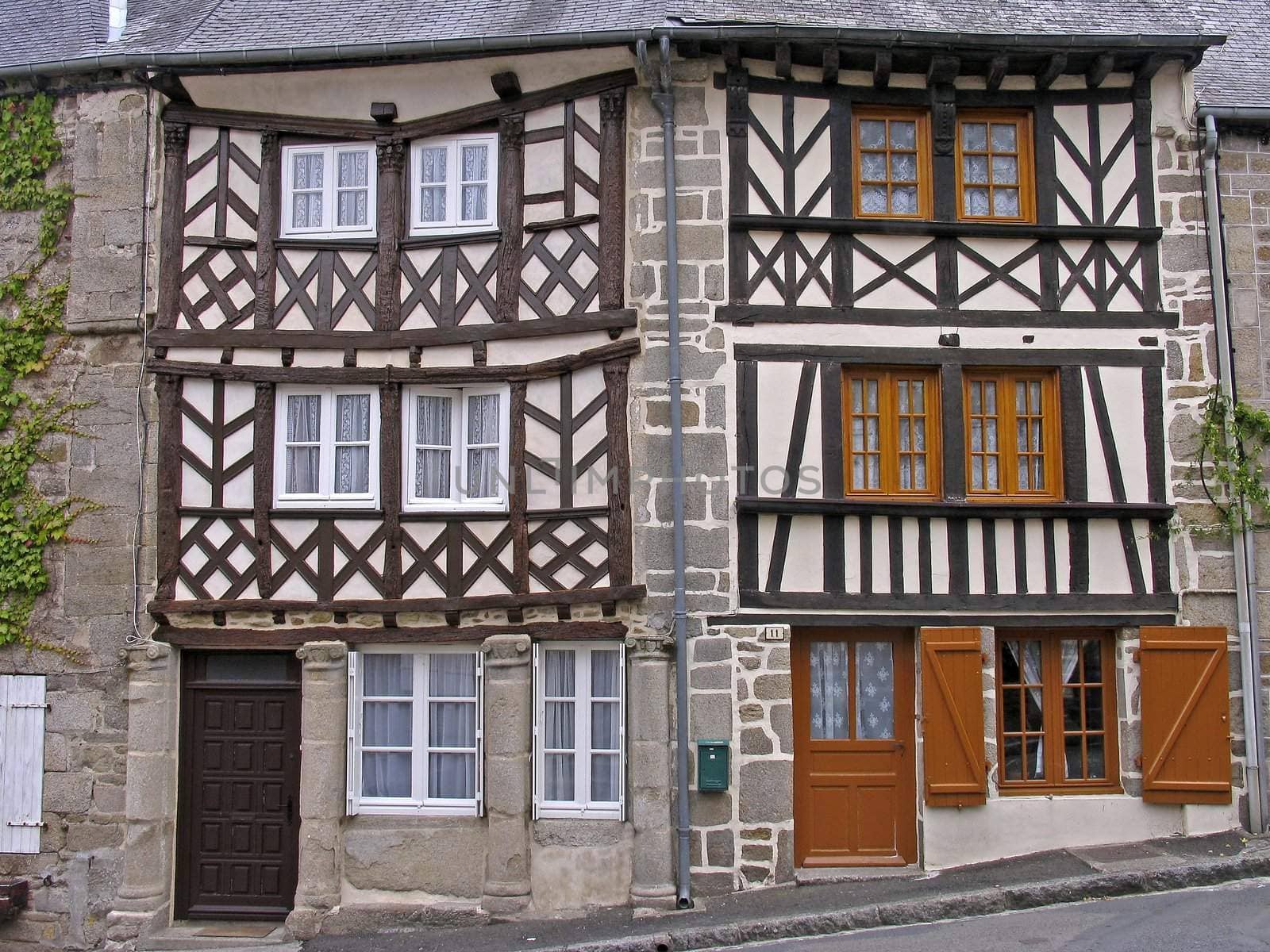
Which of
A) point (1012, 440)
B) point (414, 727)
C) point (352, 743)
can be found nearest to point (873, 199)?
point (1012, 440)

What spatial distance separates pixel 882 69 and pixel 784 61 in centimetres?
75

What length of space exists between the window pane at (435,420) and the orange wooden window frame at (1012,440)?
3979mm

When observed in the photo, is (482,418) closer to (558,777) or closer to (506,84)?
(506,84)

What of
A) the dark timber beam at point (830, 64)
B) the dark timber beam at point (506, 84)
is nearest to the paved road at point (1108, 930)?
the dark timber beam at point (830, 64)

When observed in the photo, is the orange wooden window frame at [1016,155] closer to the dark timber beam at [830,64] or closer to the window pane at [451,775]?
the dark timber beam at [830,64]

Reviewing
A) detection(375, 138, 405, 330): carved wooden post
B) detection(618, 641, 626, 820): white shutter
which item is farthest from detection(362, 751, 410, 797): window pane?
detection(375, 138, 405, 330): carved wooden post

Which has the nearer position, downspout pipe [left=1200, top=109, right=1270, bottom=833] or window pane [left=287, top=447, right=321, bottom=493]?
downspout pipe [left=1200, top=109, right=1270, bottom=833]

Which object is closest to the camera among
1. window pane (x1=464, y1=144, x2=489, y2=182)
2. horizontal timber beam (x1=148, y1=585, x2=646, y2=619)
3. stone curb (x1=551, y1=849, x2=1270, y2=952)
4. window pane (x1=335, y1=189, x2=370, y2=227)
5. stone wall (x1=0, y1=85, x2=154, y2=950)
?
stone curb (x1=551, y1=849, x2=1270, y2=952)

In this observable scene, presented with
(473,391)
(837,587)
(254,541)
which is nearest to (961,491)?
(837,587)

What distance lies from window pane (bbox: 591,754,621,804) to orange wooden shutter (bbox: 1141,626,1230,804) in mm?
3894

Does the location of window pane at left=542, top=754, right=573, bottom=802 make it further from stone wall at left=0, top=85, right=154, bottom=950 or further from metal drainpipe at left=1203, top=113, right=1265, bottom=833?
metal drainpipe at left=1203, top=113, right=1265, bottom=833

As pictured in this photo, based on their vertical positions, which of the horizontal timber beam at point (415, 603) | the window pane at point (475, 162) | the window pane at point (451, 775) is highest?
the window pane at point (475, 162)

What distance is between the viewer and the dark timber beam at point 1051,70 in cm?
796

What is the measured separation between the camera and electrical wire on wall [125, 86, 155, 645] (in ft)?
27.3
